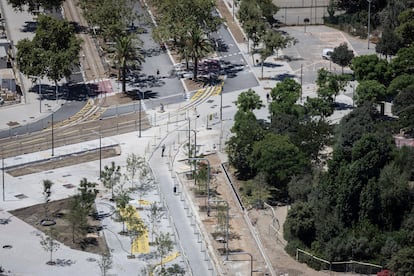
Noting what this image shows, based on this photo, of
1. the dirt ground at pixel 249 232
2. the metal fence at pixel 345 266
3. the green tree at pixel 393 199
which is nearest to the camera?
the metal fence at pixel 345 266

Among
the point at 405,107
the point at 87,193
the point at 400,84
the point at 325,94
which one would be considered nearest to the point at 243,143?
the point at 87,193

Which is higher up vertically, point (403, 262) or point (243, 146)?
point (243, 146)

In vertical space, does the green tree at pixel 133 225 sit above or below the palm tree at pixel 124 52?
below

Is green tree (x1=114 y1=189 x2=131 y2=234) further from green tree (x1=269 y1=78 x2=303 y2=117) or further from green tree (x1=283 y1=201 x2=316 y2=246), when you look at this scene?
green tree (x1=269 y1=78 x2=303 y2=117)

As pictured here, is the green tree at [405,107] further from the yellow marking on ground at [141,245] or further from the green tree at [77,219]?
the green tree at [77,219]

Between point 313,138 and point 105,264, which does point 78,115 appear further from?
point 105,264

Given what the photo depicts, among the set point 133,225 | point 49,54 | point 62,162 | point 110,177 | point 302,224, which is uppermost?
point 49,54

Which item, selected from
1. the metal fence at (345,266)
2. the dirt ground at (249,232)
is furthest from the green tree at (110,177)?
the metal fence at (345,266)
